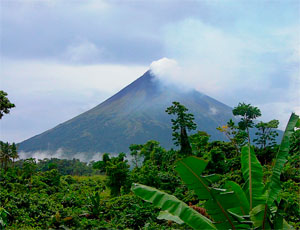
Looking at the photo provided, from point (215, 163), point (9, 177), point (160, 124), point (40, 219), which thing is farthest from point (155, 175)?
point (160, 124)

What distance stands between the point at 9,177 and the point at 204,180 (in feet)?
34.0

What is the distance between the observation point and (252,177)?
307 centimetres

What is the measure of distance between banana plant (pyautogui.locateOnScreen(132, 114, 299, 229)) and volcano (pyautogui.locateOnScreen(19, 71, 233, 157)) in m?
76.4

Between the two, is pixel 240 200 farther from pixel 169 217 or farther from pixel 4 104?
pixel 4 104

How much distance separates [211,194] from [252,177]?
54 centimetres

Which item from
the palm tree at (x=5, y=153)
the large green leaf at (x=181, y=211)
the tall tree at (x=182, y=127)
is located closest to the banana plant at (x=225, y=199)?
the large green leaf at (x=181, y=211)

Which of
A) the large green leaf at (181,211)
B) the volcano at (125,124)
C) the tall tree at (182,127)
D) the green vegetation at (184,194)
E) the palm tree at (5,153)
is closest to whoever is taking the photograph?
the large green leaf at (181,211)

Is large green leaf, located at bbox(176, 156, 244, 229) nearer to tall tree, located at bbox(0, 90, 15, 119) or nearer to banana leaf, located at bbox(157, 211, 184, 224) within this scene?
banana leaf, located at bbox(157, 211, 184, 224)

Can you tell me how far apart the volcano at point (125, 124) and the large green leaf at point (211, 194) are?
251ft

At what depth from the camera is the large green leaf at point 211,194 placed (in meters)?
2.76

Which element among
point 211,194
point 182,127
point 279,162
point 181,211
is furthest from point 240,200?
point 182,127

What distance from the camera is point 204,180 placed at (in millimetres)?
2803

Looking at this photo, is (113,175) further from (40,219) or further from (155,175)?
(40,219)

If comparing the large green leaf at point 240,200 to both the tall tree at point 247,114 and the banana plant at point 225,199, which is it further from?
the tall tree at point 247,114
